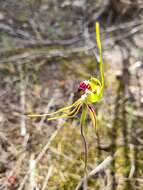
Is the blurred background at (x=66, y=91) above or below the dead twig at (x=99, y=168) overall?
above

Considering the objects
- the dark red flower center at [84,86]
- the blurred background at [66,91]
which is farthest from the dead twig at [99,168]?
the dark red flower center at [84,86]

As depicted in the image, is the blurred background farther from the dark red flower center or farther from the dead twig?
the dark red flower center

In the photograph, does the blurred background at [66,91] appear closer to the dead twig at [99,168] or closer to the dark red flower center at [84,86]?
the dead twig at [99,168]

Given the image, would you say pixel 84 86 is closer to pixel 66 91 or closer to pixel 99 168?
pixel 99 168

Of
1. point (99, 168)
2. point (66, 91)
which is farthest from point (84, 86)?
point (66, 91)

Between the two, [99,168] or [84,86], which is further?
[99,168]

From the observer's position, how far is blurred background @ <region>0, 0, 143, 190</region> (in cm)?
162

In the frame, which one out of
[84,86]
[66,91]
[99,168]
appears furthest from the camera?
[66,91]

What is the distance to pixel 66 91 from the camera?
1.96m

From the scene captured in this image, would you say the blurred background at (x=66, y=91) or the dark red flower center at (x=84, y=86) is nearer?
the dark red flower center at (x=84, y=86)

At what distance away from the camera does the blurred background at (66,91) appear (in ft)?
5.31

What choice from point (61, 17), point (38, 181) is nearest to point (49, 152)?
point (38, 181)

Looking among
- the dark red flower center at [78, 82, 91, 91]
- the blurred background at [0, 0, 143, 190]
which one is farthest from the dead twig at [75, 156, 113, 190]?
the dark red flower center at [78, 82, 91, 91]

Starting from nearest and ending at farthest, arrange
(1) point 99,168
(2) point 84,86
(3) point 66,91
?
(2) point 84,86, (1) point 99,168, (3) point 66,91
